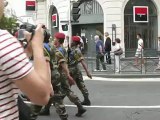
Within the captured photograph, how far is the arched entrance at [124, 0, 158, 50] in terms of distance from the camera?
3130 centimetres

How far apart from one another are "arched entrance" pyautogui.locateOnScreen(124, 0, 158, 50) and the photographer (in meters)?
29.1

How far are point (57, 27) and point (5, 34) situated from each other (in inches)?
1324

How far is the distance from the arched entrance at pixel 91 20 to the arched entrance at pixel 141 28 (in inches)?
71.8

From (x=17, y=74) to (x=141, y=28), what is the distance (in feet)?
97.8

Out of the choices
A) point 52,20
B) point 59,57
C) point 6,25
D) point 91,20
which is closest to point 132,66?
point 6,25

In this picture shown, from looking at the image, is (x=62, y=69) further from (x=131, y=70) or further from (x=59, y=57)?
(x=131, y=70)

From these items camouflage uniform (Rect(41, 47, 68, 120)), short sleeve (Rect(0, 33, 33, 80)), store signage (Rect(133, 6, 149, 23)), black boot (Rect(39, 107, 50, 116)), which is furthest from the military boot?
store signage (Rect(133, 6, 149, 23))

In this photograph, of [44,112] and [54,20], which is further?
[54,20]

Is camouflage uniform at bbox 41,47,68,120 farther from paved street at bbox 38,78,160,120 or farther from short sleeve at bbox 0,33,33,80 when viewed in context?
short sleeve at bbox 0,33,33,80

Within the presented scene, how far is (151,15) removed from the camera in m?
31.5

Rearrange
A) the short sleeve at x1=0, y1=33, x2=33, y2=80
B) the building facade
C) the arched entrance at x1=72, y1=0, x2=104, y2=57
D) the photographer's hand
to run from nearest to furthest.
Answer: the short sleeve at x1=0, y1=33, x2=33, y2=80 → the photographer's hand → the building facade → the arched entrance at x1=72, y1=0, x2=104, y2=57

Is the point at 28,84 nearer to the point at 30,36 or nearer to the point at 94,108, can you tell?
the point at 30,36

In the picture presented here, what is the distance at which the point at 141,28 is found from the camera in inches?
1240

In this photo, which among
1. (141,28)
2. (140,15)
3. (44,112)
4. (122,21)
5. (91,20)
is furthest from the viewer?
(91,20)
